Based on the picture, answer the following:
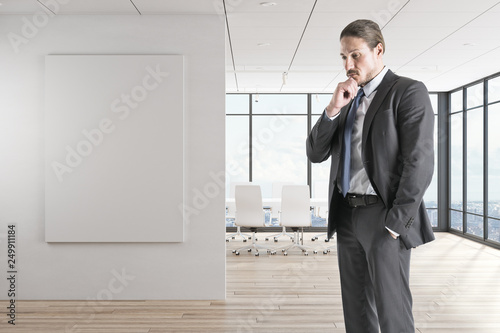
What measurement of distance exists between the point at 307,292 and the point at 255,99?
17.7ft

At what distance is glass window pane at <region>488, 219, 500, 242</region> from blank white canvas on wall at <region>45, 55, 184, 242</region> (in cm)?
531

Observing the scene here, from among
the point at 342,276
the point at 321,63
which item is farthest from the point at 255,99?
the point at 342,276

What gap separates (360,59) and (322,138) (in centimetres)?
37

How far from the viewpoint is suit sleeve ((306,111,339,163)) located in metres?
2.14

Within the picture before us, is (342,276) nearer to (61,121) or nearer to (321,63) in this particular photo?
(61,121)

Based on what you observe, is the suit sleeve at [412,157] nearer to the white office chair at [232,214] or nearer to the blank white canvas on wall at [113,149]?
the blank white canvas on wall at [113,149]

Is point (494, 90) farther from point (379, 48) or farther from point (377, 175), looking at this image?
point (377, 175)

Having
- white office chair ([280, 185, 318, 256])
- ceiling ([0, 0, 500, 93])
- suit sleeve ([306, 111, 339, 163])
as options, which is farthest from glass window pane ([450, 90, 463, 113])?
suit sleeve ([306, 111, 339, 163])

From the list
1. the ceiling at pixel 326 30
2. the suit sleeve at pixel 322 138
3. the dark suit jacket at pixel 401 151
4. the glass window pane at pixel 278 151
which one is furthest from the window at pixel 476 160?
the dark suit jacket at pixel 401 151

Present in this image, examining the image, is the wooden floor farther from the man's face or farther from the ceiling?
the ceiling

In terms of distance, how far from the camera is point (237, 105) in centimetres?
954

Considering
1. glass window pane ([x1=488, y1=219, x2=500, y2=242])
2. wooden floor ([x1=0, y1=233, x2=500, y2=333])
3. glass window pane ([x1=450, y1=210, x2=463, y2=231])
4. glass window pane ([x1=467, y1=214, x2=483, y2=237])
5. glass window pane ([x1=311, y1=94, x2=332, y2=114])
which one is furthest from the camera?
glass window pane ([x1=311, y1=94, x2=332, y2=114])

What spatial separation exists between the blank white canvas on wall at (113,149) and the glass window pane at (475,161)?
5.56 m

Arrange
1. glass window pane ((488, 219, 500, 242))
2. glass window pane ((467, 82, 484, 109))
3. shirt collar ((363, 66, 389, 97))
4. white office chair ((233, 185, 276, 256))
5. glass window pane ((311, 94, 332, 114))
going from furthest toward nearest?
1. glass window pane ((311, 94, 332, 114))
2. glass window pane ((467, 82, 484, 109))
3. glass window pane ((488, 219, 500, 242))
4. white office chair ((233, 185, 276, 256))
5. shirt collar ((363, 66, 389, 97))
